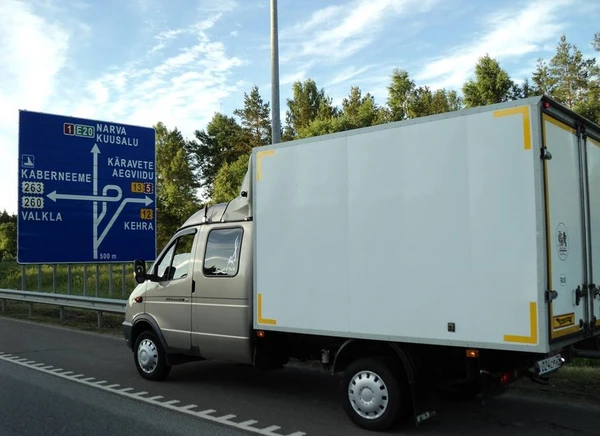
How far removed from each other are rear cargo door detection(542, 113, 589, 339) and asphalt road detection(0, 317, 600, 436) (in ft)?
3.96

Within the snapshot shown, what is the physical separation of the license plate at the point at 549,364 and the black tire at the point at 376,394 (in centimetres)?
118

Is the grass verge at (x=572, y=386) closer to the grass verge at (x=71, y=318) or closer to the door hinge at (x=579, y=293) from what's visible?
the door hinge at (x=579, y=293)

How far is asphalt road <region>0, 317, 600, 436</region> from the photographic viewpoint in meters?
5.54

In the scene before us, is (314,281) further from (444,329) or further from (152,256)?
(152,256)

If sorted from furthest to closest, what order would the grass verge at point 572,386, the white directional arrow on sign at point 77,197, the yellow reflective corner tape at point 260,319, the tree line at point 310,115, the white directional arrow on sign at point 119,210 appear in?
the tree line at point 310,115 < the white directional arrow on sign at point 119,210 < the white directional arrow on sign at point 77,197 < the grass verge at point 572,386 < the yellow reflective corner tape at point 260,319

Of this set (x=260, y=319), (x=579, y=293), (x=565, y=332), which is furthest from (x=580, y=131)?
(x=260, y=319)

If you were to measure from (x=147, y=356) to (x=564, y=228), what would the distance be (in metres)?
5.48

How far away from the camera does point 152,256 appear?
15797 mm

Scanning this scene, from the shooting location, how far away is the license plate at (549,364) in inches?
189

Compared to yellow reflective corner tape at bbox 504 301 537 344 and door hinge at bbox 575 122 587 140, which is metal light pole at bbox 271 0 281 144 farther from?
yellow reflective corner tape at bbox 504 301 537 344

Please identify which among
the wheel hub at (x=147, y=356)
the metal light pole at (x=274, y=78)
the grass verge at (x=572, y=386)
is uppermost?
the metal light pole at (x=274, y=78)

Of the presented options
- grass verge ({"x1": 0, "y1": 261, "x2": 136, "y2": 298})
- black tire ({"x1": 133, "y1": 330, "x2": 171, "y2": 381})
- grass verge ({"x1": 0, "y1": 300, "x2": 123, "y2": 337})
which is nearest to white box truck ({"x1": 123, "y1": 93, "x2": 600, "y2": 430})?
black tire ({"x1": 133, "y1": 330, "x2": 171, "y2": 381})

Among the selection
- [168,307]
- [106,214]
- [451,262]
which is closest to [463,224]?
[451,262]

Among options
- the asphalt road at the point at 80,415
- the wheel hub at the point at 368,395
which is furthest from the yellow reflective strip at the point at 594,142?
the asphalt road at the point at 80,415
